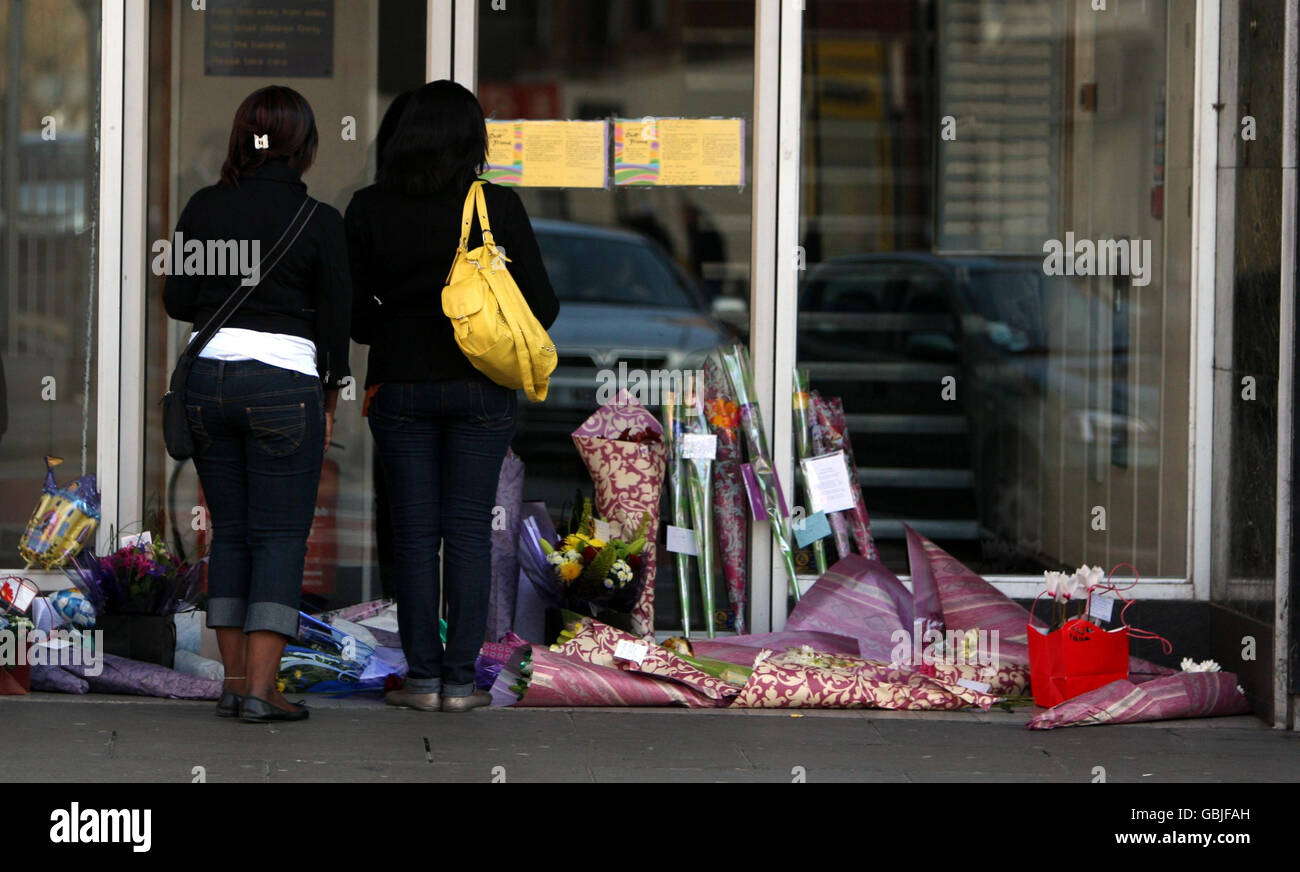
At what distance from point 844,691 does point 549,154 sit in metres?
2.16

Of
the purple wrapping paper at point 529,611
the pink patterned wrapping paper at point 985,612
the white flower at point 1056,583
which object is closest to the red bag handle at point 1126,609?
the pink patterned wrapping paper at point 985,612

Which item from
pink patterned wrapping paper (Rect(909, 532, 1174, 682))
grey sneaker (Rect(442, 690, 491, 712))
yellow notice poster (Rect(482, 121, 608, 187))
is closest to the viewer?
grey sneaker (Rect(442, 690, 491, 712))

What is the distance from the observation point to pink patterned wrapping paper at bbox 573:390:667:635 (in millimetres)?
6312

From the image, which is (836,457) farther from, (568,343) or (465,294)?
(465,294)

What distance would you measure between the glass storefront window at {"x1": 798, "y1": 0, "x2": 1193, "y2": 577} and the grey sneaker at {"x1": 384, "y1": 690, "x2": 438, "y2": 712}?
6.07 feet

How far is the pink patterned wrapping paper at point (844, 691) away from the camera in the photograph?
19.4 ft

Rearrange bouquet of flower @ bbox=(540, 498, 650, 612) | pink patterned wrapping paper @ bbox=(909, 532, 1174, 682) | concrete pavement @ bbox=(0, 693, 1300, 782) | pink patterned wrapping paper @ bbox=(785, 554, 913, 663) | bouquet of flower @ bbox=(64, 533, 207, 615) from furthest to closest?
pink patterned wrapping paper @ bbox=(785, 554, 913, 663)
pink patterned wrapping paper @ bbox=(909, 532, 1174, 682)
bouquet of flower @ bbox=(540, 498, 650, 612)
bouquet of flower @ bbox=(64, 533, 207, 615)
concrete pavement @ bbox=(0, 693, 1300, 782)

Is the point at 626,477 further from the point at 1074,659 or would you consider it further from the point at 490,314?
the point at 1074,659

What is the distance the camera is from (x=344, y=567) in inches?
265
